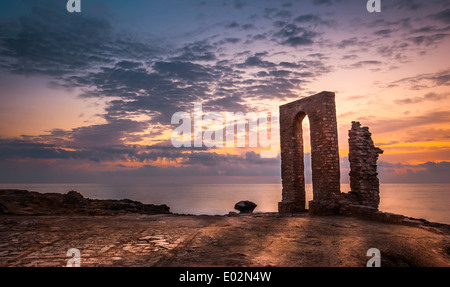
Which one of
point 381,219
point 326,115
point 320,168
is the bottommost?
point 381,219

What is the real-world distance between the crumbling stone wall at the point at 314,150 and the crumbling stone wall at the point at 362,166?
0.62 metres

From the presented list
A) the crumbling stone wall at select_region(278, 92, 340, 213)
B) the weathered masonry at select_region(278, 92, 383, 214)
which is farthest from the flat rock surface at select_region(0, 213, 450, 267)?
the crumbling stone wall at select_region(278, 92, 340, 213)

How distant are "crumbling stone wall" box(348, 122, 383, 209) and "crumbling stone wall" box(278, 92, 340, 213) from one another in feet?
2.03

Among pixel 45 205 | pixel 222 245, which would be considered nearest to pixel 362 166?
pixel 222 245

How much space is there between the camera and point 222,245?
5207mm

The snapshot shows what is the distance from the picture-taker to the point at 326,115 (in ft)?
38.5

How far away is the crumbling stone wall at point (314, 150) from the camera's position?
38.5ft

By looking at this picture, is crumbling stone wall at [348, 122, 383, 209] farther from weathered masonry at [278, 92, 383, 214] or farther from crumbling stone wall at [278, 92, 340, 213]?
crumbling stone wall at [278, 92, 340, 213]

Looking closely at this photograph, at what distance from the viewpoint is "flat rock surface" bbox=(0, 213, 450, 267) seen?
13.9 ft

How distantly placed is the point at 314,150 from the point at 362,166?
1968mm
